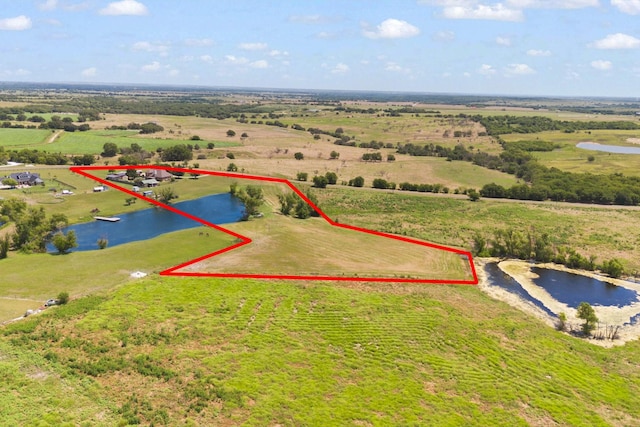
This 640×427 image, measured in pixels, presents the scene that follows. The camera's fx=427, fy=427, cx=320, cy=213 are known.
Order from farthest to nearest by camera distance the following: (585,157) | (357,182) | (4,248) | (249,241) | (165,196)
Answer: (585,157), (357,182), (165,196), (249,241), (4,248)

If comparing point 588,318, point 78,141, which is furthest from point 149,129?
point 588,318

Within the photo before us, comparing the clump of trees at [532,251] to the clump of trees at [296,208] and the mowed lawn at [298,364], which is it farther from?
the clump of trees at [296,208]

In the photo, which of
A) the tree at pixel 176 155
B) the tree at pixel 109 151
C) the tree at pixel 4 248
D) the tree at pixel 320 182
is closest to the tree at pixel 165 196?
the tree at pixel 4 248

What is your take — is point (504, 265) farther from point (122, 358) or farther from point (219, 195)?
point (219, 195)

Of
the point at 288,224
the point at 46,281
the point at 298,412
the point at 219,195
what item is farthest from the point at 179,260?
the point at 219,195

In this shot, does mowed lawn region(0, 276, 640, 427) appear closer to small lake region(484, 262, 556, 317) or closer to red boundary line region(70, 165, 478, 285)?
red boundary line region(70, 165, 478, 285)

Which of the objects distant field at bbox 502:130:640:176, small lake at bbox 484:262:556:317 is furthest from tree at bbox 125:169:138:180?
distant field at bbox 502:130:640:176

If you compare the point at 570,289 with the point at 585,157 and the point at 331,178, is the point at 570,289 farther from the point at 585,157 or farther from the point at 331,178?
the point at 585,157
